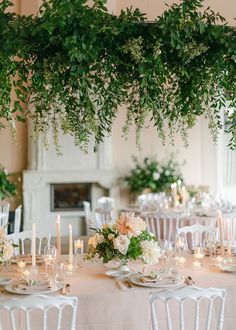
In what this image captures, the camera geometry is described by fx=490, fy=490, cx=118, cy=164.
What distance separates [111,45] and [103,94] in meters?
0.44

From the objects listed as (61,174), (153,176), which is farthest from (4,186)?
(153,176)

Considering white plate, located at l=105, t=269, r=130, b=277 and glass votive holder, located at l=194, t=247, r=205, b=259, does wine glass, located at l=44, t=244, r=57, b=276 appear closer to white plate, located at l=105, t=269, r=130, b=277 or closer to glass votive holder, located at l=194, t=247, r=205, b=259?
white plate, located at l=105, t=269, r=130, b=277

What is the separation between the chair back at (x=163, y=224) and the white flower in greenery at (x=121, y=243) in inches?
130

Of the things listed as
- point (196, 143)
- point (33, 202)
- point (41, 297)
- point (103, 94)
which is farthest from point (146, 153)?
point (41, 297)

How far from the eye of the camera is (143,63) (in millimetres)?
3600

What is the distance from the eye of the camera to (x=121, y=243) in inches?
139

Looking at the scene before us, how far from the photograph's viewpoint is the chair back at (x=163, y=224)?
6863 millimetres

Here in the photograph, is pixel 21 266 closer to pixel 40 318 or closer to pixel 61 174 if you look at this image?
pixel 40 318

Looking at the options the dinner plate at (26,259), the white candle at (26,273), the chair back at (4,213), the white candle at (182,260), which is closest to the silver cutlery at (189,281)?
the white candle at (182,260)

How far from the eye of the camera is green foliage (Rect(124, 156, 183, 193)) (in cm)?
962

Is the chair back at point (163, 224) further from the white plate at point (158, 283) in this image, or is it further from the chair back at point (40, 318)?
the chair back at point (40, 318)

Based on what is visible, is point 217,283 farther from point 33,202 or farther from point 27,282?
point 33,202

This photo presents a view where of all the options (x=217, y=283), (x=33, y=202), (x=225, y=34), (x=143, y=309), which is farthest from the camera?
(x=33, y=202)

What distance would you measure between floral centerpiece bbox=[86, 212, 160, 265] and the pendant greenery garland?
2.61 ft
